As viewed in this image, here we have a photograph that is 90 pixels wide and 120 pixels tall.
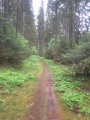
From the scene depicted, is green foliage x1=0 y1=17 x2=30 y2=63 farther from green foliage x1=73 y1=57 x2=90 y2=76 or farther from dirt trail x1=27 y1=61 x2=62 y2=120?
green foliage x1=73 y1=57 x2=90 y2=76

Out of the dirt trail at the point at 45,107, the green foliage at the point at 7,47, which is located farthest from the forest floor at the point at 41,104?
the green foliage at the point at 7,47

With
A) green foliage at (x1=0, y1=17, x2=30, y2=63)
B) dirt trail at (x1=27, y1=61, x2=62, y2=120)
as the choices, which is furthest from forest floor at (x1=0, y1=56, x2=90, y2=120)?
green foliage at (x1=0, y1=17, x2=30, y2=63)

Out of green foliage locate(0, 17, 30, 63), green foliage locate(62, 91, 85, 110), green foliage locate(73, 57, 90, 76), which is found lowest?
green foliage locate(62, 91, 85, 110)

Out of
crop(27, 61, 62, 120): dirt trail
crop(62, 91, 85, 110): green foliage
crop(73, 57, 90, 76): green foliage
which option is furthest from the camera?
crop(73, 57, 90, 76): green foliage

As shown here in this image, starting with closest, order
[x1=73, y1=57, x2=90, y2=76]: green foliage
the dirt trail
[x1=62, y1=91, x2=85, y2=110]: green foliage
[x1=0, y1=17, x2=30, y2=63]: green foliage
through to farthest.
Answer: the dirt trail → [x1=62, y1=91, x2=85, y2=110]: green foliage → [x1=73, y1=57, x2=90, y2=76]: green foliage → [x1=0, y1=17, x2=30, y2=63]: green foliage

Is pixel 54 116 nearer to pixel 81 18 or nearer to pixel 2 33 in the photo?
pixel 2 33

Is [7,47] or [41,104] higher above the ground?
[7,47]

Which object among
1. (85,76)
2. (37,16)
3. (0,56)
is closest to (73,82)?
(85,76)

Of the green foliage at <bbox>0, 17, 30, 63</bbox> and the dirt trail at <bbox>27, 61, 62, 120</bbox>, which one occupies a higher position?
the green foliage at <bbox>0, 17, 30, 63</bbox>

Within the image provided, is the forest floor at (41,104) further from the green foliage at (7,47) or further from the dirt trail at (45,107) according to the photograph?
the green foliage at (7,47)

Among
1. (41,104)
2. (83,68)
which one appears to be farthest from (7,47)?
(83,68)

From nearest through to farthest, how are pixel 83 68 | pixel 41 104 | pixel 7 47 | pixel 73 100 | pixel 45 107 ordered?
pixel 45 107
pixel 41 104
pixel 73 100
pixel 83 68
pixel 7 47

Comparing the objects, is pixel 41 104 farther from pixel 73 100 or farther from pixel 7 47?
pixel 7 47

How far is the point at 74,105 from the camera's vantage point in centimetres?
383
